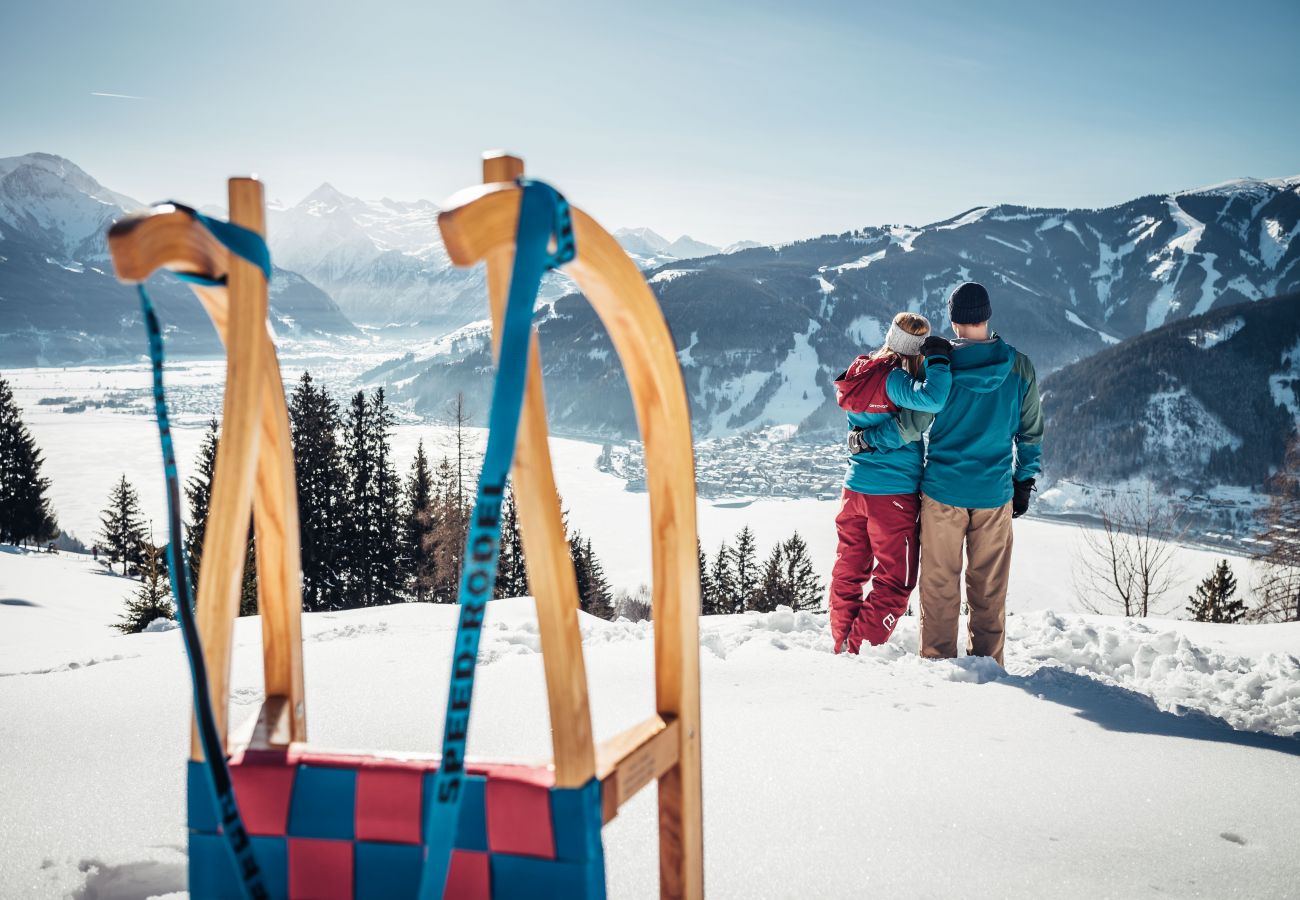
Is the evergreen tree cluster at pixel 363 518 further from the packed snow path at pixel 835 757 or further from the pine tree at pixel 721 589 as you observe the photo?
the packed snow path at pixel 835 757

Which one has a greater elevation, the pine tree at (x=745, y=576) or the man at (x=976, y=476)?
the man at (x=976, y=476)

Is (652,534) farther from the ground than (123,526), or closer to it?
farther from the ground

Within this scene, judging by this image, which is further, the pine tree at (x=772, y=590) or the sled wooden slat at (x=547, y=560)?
the pine tree at (x=772, y=590)

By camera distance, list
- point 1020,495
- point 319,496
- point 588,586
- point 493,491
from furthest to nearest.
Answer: point 588,586
point 319,496
point 1020,495
point 493,491

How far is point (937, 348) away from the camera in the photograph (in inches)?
157

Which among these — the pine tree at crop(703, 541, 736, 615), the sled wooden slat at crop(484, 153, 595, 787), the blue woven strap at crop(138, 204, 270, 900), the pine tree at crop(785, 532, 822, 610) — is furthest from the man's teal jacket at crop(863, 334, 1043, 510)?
the pine tree at crop(785, 532, 822, 610)

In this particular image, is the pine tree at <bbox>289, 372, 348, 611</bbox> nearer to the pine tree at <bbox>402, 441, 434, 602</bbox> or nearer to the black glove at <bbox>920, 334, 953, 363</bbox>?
the pine tree at <bbox>402, 441, 434, 602</bbox>

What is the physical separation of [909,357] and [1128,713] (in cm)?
207

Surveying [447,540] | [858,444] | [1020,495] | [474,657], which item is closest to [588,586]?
[447,540]

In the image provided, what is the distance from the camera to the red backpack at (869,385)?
14.4ft

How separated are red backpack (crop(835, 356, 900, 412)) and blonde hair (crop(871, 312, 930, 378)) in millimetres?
24

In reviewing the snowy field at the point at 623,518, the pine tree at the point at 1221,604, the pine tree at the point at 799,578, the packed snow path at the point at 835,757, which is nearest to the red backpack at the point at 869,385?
the packed snow path at the point at 835,757

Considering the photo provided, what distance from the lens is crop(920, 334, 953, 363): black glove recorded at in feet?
13.1

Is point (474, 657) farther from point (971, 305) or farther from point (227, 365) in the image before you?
point (971, 305)
